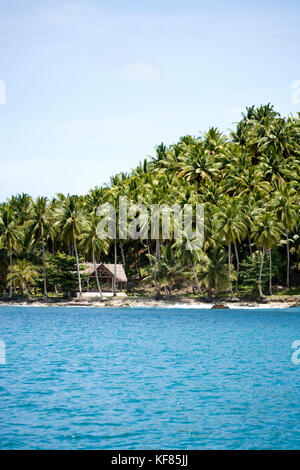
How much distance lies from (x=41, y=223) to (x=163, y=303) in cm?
1888

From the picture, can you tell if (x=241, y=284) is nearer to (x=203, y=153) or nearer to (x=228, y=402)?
(x=203, y=153)

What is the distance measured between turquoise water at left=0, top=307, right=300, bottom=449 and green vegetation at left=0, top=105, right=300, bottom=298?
26.1 m

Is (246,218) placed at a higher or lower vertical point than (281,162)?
lower

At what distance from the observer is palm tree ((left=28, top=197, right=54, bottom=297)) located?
68.8 meters

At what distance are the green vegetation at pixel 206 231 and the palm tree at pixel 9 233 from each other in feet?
0.42

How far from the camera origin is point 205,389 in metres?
19.2

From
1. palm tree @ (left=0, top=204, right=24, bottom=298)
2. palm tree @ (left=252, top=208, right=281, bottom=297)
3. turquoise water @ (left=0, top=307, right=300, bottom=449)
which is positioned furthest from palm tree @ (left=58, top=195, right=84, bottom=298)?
turquoise water @ (left=0, top=307, right=300, bottom=449)

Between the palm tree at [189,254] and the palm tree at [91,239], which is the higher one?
the palm tree at [91,239]

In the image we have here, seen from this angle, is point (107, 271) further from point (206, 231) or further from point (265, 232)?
point (265, 232)

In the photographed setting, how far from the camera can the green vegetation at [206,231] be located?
63125mm

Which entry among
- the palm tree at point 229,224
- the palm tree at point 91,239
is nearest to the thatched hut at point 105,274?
the palm tree at point 91,239

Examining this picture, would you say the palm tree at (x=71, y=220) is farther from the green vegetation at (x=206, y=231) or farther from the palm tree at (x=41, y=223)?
the palm tree at (x=41, y=223)
